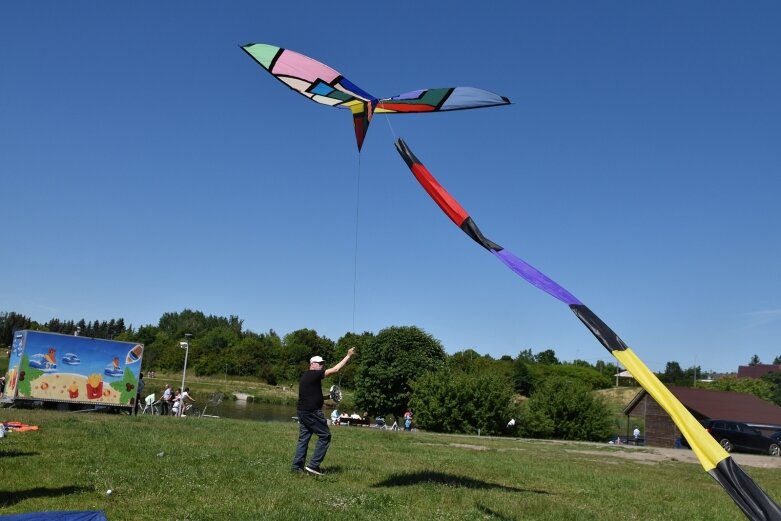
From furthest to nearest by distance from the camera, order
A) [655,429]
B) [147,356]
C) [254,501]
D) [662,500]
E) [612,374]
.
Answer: [612,374] < [147,356] < [655,429] < [662,500] < [254,501]

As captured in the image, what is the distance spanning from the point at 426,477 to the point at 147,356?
130m

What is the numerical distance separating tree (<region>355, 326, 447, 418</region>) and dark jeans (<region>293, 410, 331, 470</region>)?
57.8m

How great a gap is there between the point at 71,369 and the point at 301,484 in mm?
19977

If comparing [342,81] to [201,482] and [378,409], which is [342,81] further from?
[378,409]

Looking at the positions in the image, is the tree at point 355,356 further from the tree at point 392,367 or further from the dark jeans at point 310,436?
the dark jeans at point 310,436

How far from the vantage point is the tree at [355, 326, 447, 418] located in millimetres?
68250

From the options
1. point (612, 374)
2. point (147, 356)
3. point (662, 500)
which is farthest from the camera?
point (612, 374)

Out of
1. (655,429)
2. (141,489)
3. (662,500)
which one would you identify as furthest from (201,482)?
(655,429)

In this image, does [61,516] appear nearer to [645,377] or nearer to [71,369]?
[645,377]

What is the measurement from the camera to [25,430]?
13688mm

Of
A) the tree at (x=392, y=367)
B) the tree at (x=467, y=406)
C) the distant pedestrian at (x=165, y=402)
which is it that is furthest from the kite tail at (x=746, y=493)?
the tree at (x=392, y=367)

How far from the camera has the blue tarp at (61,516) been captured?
19.8 feet

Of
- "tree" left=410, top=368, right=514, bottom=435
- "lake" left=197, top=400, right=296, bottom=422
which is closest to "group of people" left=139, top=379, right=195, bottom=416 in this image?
"lake" left=197, top=400, right=296, bottom=422

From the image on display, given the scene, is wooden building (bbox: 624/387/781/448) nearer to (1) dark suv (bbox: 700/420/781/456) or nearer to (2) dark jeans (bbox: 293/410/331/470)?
(1) dark suv (bbox: 700/420/781/456)
